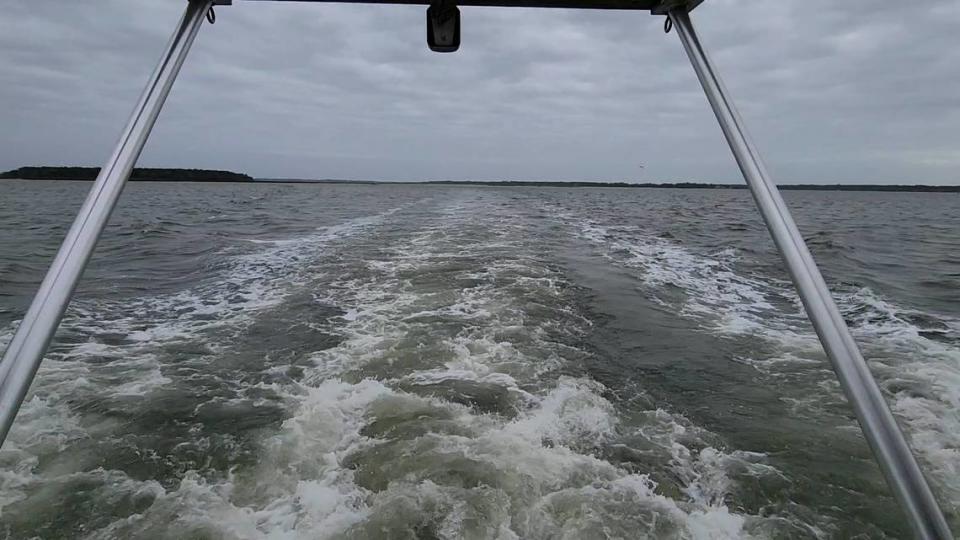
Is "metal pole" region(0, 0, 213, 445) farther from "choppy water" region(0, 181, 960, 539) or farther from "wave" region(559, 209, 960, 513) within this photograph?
"wave" region(559, 209, 960, 513)

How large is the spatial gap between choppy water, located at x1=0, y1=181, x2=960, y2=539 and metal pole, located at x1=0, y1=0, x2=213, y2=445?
1964 millimetres

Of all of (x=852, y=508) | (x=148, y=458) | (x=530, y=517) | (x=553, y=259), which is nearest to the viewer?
(x=530, y=517)

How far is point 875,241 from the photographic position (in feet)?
49.4

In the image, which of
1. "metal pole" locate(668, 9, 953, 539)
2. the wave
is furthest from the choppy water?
"metal pole" locate(668, 9, 953, 539)

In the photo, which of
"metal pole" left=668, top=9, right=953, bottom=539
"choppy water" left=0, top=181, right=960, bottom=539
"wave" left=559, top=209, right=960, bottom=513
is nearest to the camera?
"metal pole" left=668, top=9, right=953, bottom=539

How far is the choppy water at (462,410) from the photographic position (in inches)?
102

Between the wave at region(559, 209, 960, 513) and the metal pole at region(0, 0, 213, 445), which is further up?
the metal pole at region(0, 0, 213, 445)

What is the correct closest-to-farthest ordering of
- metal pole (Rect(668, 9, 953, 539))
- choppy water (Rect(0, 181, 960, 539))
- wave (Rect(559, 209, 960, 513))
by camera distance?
metal pole (Rect(668, 9, 953, 539)) < choppy water (Rect(0, 181, 960, 539)) < wave (Rect(559, 209, 960, 513))

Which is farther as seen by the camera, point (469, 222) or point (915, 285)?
point (469, 222)

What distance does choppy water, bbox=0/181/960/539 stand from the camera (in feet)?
8.54

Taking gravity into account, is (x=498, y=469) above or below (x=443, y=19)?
below

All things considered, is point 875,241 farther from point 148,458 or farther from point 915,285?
point 148,458

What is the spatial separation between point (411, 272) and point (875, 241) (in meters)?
14.4

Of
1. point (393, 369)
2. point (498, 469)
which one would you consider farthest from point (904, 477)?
point (393, 369)
